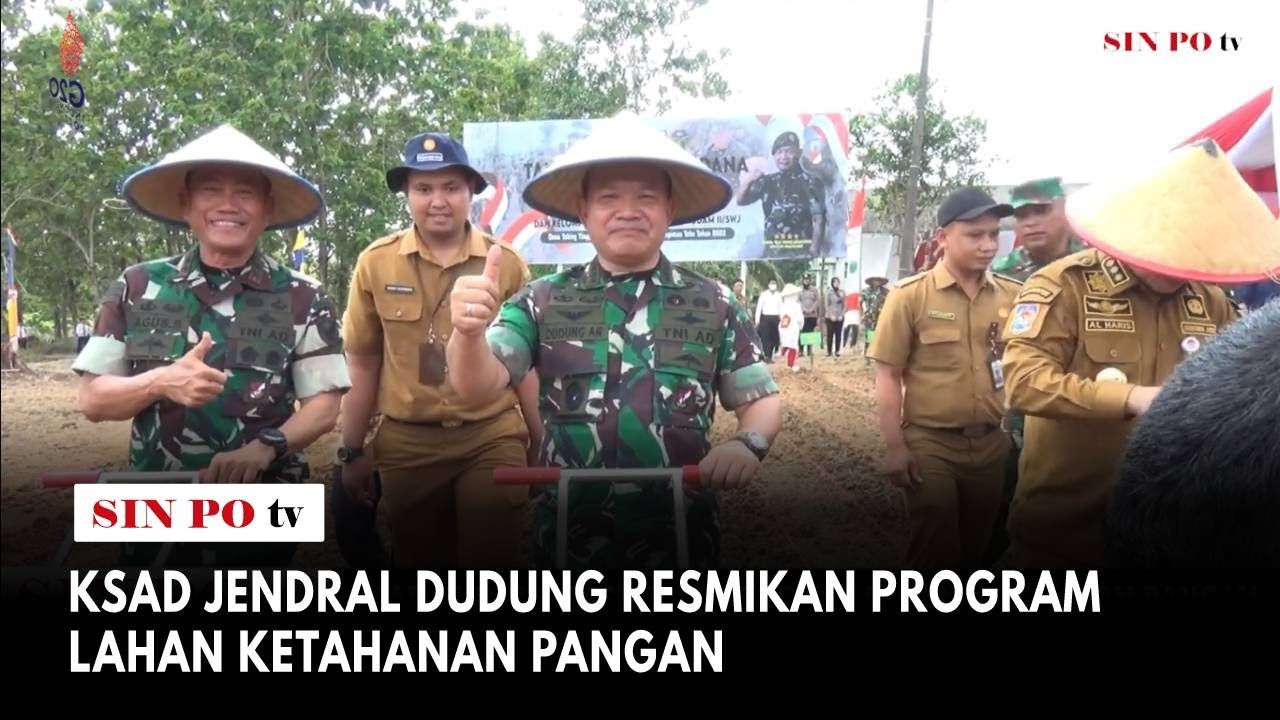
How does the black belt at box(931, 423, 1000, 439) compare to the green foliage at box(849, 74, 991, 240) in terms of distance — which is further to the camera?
the black belt at box(931, 423, 1000, 439)

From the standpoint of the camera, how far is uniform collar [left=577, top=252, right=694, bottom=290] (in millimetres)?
1568

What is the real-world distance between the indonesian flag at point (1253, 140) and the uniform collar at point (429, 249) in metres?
1.37

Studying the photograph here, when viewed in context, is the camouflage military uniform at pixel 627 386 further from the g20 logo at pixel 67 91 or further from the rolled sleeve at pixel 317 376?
the g20 logo at pixel 67 91

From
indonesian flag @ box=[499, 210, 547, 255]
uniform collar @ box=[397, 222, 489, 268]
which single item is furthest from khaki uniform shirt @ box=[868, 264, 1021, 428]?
uniform collar @ box=[397, 222, 489, 268]

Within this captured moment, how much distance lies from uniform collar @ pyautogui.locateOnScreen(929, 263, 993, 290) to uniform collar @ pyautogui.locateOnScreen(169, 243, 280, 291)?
1420 millimetres

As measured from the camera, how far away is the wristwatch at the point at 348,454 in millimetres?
2027

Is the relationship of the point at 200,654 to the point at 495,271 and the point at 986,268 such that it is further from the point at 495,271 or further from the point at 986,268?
the point at 986,268

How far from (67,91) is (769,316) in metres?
1.48

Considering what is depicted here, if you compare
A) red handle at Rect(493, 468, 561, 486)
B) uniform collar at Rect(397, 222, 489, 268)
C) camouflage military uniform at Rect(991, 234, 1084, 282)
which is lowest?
red handle at Rect(493, 468, 561, 486)

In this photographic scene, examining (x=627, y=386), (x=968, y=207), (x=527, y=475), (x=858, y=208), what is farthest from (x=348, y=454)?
(x=968, y=207)

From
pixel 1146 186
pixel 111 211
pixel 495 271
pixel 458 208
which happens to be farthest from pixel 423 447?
pixel 1146 186

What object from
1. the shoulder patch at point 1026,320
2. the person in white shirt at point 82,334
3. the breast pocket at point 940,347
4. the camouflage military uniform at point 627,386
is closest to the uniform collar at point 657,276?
the camouflage military uniform at point 627,386

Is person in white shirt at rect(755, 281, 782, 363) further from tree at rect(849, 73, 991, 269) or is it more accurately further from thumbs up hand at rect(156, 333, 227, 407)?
thumbs up hand at rect(156, 333, 227, 407)

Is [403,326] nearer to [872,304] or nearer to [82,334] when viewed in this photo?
[82,334]
